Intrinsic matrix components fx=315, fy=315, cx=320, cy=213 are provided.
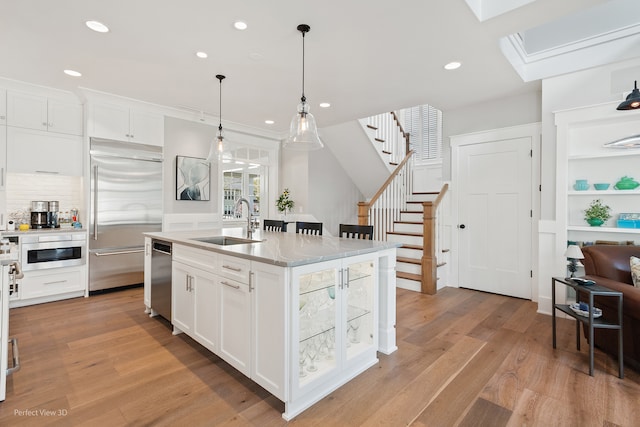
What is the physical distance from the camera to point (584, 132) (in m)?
3.44

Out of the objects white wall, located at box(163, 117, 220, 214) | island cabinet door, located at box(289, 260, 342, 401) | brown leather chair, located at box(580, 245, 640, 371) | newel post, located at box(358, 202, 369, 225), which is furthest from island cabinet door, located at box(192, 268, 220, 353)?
newel post, located at box(358, 202, 369, 225)

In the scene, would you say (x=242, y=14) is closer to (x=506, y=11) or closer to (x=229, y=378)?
(x=506, y=11)

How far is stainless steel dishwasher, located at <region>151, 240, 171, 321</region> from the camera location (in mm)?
2980

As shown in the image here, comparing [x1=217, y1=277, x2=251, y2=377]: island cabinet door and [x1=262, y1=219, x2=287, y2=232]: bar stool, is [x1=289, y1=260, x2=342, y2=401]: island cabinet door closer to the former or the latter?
[x1=217, y1=277, x2=251, y2=377]: island cabinet door

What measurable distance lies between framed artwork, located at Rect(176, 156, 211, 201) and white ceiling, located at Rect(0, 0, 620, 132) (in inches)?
38.9

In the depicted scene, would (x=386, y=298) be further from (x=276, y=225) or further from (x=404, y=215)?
(x=404, y=215)

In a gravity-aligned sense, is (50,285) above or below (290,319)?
below

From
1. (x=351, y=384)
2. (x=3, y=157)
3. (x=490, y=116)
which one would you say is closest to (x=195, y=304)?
(x=351, y=384)

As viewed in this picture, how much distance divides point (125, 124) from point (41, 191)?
139cm

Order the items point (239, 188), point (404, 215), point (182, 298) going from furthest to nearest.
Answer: point (239, 188) → point (404, 215) → point (182, 298)

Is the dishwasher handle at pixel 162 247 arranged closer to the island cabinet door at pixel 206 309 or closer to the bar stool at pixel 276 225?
the island cabinet door at pixel 206 309

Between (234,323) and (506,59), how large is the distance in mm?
3512

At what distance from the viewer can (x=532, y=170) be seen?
13.0ft

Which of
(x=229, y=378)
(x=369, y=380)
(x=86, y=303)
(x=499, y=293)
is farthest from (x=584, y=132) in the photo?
(x=86, y=303)
